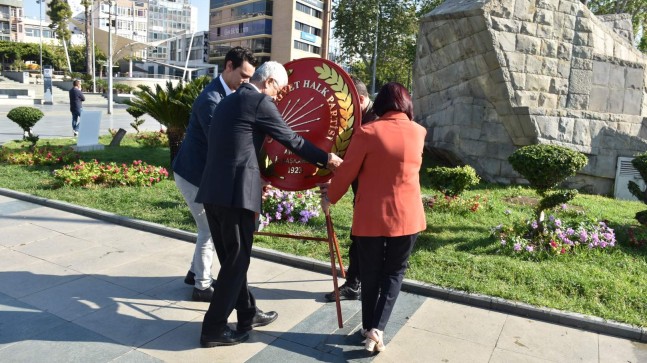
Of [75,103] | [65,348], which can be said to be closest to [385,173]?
[65,348]

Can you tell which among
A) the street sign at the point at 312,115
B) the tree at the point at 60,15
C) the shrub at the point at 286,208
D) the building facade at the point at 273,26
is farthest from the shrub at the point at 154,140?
the building facade at the point at 273,26

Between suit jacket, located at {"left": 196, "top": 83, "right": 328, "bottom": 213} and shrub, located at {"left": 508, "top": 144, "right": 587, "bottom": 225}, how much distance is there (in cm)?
356

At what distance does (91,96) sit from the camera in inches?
1688

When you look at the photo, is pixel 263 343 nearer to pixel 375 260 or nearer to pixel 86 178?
pixel 375 260

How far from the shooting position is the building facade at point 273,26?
6769 cm

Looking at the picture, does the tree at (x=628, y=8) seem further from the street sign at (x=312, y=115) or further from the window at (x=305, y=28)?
the window at (x=305, y=28)

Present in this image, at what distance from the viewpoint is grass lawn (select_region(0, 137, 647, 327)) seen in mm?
4656

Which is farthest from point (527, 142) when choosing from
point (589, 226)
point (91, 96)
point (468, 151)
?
point (91, 96)

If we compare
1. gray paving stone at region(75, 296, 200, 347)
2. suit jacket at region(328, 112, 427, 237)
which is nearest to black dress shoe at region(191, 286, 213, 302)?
gray paving stone at region(75, 296, 200, 347)

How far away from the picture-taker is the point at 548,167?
5.81 meters

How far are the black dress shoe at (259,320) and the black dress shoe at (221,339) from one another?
12 cm

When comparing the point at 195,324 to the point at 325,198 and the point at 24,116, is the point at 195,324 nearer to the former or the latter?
the point at 325,198

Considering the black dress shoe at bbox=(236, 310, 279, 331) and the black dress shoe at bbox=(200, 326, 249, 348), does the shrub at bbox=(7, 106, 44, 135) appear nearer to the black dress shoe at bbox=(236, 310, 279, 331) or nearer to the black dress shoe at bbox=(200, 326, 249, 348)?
the black dress shoe at bbox=(236, 310, 279, 331)

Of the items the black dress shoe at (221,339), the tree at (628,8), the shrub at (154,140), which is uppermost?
the tree at (628,8)
